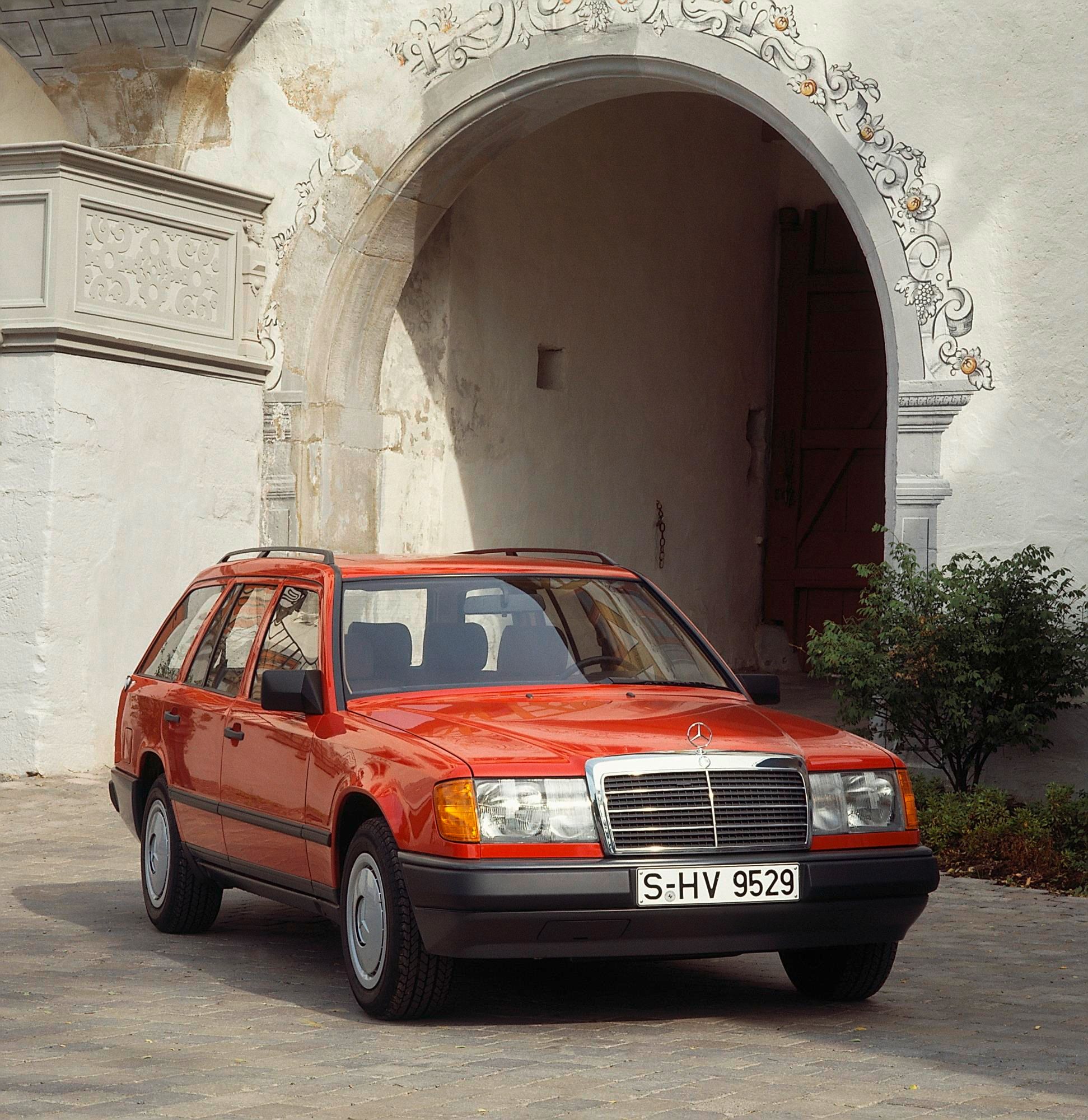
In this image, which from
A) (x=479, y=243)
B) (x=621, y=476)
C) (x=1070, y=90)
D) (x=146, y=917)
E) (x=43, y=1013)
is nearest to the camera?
(x=43, y=1013)

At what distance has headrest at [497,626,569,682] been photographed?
6602 millimetres

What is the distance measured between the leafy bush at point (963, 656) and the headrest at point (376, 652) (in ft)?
13.9

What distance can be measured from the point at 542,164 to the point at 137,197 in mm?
4606

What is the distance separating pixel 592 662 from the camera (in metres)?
6.73

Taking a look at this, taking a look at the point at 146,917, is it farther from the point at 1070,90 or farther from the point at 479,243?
the point at 479,243

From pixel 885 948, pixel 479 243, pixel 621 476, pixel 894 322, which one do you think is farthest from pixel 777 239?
pixel 885 948

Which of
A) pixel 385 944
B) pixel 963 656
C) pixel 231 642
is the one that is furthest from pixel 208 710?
pixel 963 656

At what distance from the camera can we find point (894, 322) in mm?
11773

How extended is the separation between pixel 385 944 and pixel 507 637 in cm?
143

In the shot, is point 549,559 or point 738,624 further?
point 738,624

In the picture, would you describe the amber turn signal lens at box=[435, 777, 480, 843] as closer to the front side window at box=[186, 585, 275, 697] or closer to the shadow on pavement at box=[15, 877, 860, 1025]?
the shadow on pavement at box=[15, 877, 860, 1025]

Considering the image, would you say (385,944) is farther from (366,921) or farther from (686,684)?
(686,684)

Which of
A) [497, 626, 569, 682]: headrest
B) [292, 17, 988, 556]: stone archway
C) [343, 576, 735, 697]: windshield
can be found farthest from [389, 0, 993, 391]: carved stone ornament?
[497, 626, 569, 682]: headrest

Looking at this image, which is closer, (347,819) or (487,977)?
(347,819)
